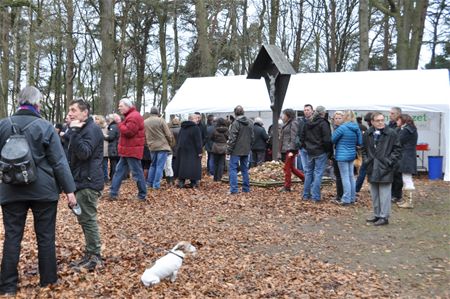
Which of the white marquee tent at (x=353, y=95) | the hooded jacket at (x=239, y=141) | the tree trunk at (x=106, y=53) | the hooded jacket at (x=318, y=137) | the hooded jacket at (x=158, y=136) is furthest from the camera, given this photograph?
the tree trunk at (x=106, y=53)

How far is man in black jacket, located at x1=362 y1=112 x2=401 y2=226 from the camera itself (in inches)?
290

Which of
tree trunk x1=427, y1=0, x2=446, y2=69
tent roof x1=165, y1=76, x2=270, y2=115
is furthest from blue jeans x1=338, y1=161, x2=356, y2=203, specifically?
tree trunk x1=427, y1=0, x2=446, y2=69

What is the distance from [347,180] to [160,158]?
387cm

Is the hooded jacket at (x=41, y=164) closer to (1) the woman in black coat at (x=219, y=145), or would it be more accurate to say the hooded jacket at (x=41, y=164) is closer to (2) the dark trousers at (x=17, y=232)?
(2) the dark trousers at (x=17, y=232)

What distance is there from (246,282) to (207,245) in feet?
4.91

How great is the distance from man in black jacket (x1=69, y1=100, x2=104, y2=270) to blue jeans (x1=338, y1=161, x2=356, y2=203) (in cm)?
510

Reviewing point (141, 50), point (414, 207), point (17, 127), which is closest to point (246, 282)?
point (17, 127)

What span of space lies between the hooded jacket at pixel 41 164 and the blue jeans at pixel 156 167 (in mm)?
6109

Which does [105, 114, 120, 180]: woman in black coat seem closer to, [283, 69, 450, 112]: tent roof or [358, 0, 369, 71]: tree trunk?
[283, 69, 450, 112]: tent roof

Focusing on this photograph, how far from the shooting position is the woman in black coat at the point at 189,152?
36.7 feet

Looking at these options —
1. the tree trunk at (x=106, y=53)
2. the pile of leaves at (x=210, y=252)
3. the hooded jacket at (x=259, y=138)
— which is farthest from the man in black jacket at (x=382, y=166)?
the tree trunk at (x=106, y=53)

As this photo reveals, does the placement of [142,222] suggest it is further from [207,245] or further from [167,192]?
[167,192]

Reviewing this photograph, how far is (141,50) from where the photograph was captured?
32219 millimetres

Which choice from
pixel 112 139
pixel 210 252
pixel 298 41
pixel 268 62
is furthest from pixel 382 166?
pixel 298 41
